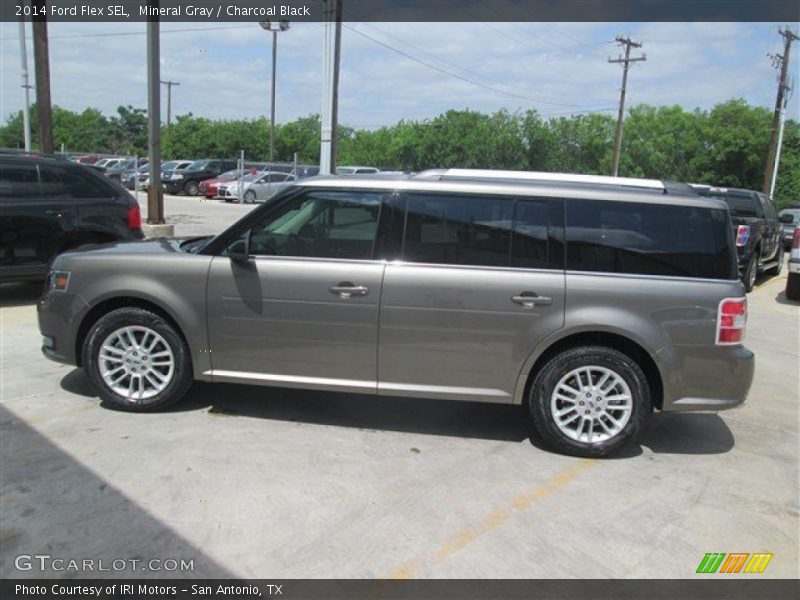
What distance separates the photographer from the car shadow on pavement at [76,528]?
3.06m

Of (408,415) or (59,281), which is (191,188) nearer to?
(59,281)

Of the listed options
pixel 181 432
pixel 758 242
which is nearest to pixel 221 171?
pixel 758 242

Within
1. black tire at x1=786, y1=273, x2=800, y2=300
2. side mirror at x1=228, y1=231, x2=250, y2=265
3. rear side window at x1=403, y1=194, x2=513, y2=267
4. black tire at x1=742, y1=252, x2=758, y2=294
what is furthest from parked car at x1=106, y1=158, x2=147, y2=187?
rear side window at x1=403, y1=194, x2=513, y2=267

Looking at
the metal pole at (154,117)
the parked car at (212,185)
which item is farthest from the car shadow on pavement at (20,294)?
the parked car at (212,185)

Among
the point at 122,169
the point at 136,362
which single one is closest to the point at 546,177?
the point at 136,362

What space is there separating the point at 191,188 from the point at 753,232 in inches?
1170

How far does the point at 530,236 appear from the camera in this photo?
4.46m

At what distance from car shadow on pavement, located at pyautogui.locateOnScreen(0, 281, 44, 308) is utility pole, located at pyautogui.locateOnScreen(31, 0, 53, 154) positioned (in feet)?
19.2

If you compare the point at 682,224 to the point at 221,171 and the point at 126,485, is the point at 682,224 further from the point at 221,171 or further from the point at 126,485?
the point at 221,171

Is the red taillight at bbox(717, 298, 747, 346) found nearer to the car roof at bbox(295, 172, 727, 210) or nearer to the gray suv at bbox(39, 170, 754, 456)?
the gray suv at bbox(39, 170, 754, 456)

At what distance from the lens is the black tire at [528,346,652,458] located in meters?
4.40

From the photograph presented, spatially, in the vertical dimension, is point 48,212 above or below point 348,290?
above

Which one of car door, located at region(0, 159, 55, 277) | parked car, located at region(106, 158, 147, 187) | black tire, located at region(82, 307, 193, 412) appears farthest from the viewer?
parked car, located at region(106, 158, 147, 187)

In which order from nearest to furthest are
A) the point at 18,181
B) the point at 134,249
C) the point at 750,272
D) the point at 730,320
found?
the point at 730,320, the point at 134,249, the point at 18,181, the point at 750,272
